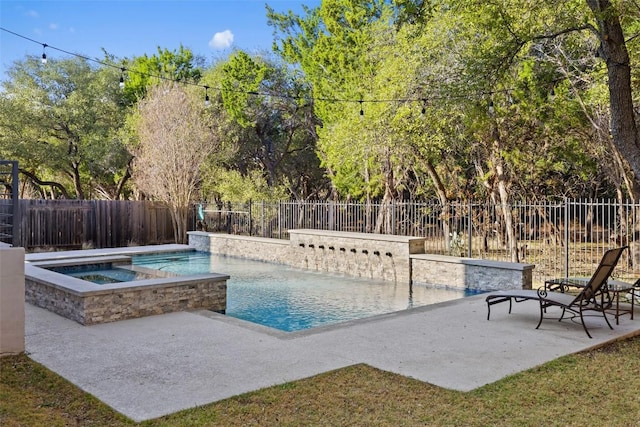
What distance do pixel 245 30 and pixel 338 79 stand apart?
28.8 feet

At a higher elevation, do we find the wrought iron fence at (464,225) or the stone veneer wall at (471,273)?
the wrought iron fence at (464,225)

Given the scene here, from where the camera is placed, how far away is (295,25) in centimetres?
2709

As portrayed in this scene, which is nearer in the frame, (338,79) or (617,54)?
(617,54)

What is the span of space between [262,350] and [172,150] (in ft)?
55.3

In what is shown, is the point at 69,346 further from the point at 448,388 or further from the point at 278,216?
the point at 278,216

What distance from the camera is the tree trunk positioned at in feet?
24.1

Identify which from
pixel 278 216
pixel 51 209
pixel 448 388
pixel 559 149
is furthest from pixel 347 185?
pixel 448 388

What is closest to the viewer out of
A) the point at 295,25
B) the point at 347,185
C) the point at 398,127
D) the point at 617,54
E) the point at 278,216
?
the point at 617,54

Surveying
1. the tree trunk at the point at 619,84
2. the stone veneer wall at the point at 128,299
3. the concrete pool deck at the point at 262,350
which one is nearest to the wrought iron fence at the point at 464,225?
the tree trunk at the point at 619,84

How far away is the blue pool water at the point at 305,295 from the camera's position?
1004 cm

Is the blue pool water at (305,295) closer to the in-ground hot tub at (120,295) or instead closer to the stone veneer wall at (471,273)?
the stone veneer wall at (471,273)

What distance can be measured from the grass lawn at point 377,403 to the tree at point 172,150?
55.8 ft

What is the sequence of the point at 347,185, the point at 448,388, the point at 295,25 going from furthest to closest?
the point at 295,25 → the point at 347,185 → the point at 448,388

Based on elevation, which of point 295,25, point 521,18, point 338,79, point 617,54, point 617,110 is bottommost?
point 617,110
